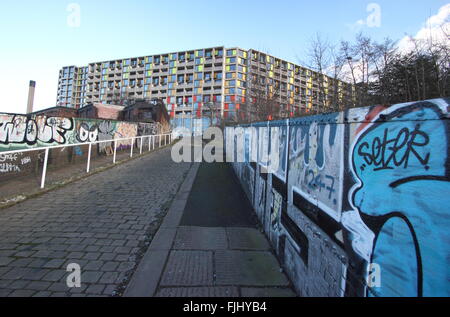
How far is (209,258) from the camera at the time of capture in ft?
10.6

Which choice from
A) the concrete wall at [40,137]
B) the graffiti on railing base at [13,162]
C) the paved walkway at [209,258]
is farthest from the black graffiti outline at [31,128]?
the paved walkway at [209,258]

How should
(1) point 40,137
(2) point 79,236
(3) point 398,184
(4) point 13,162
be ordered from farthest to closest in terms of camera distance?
(1) point 40,137 → (4) point 13,162 → (2) point 79,236 → (3) point 398,184

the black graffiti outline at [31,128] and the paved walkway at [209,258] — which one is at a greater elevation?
the black graffiti outline at [31,128]

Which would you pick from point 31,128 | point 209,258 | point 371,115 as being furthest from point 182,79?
point 371,115

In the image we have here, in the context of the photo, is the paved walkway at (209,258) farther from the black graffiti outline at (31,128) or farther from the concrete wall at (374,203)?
the black graffiti outline at (31,128)

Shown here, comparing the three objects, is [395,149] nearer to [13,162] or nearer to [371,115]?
[371,115]

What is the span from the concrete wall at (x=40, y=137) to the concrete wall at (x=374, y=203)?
8.42 m

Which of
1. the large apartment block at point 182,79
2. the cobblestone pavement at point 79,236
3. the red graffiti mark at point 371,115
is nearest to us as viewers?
the red graffiti mark at point 371,115

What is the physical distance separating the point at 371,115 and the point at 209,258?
2.67m

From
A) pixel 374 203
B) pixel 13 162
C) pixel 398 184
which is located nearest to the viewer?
pixel 398 184

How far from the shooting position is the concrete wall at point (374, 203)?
1.09 metres

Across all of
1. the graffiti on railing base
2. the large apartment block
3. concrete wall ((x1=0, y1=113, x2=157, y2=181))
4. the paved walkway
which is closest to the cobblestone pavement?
the paved walkway

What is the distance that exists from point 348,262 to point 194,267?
194 centimetres

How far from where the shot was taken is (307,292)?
229cm
